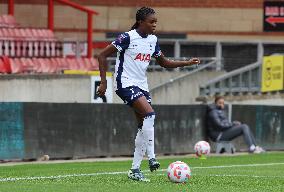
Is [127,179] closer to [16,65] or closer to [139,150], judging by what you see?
[139,150]

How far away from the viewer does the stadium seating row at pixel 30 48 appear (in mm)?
28281

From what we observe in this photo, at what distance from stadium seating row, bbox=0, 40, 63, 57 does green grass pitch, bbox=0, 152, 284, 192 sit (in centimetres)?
824

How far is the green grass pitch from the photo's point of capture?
13.3m

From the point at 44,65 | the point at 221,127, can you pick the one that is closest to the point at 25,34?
the point at 44,65

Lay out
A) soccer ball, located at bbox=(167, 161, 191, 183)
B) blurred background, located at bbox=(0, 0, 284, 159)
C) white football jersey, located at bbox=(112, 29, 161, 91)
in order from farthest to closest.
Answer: blurred background, located at bbox=(0, 0, 284, 159)
white football jersey, located at bbox=(112, 29, 161, 91)
soccer ball, located at bbox=(167, 161, 191, 183)

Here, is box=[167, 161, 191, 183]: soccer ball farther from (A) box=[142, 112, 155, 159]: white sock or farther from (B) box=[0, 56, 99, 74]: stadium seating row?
(B) box=[0, 56, 99, 74]: stadium seating row

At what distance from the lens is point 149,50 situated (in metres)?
14.7

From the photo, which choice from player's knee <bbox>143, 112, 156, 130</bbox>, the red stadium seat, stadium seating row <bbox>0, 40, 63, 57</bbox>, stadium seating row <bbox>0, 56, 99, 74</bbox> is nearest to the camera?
player's knee <bbox>143, 112, 156, 130</bbox>

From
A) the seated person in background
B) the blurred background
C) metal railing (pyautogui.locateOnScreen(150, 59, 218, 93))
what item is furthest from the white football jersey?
metal railing (pyautogui.locateOnScreen(150, 59, 218, 93))

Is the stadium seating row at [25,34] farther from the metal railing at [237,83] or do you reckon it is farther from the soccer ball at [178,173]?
the soccer ball at [178,173]

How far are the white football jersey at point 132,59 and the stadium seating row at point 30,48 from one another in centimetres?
1373

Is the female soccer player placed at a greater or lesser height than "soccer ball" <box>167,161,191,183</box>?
greater

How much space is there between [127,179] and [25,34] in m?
15.3

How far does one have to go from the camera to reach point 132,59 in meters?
14.6
